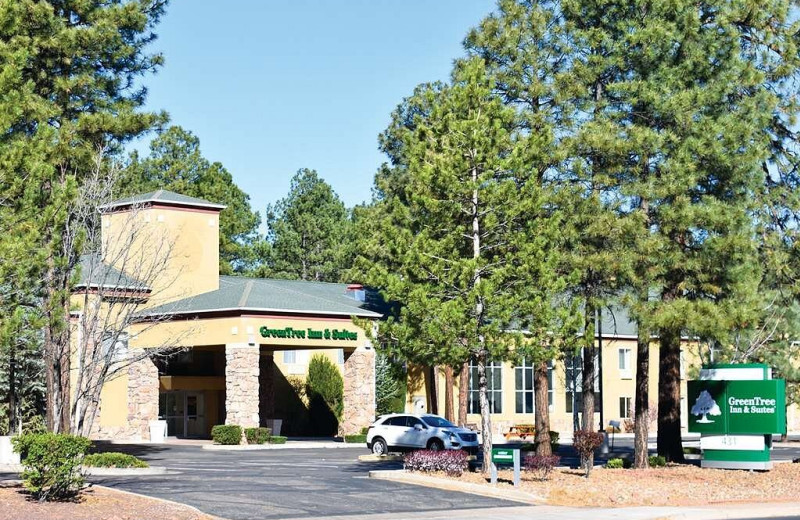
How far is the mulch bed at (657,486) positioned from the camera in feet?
88.5

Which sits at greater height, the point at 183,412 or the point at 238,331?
the point at 238,331

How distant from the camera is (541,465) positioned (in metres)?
30.6

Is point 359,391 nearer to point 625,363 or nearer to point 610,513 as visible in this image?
point 625,363

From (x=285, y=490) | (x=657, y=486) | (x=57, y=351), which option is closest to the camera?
(x=285, y=490)

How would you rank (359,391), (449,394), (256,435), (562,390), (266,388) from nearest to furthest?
(256,435)
(359,391)
(449,394)
(266,388)
(562,390)

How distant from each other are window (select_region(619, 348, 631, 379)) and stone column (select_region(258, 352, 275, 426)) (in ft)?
79.1

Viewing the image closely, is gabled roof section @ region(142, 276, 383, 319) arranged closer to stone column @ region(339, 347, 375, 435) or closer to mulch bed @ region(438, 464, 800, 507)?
stone column @ region(339, 347, 375, 435)

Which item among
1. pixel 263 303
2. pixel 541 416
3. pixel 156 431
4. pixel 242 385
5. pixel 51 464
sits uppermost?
pixel 263 303

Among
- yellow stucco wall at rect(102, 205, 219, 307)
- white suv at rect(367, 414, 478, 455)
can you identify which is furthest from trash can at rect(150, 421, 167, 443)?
white suv at rect(367, 414, 478, 455)

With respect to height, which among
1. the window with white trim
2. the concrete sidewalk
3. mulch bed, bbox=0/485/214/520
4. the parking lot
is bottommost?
the concrete sidewalk

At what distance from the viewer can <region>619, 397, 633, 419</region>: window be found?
236 ft

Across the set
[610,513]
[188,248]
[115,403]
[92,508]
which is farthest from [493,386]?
[92,508]

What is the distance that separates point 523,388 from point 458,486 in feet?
125

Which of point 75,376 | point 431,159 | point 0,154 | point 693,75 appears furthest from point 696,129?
point 75,376
